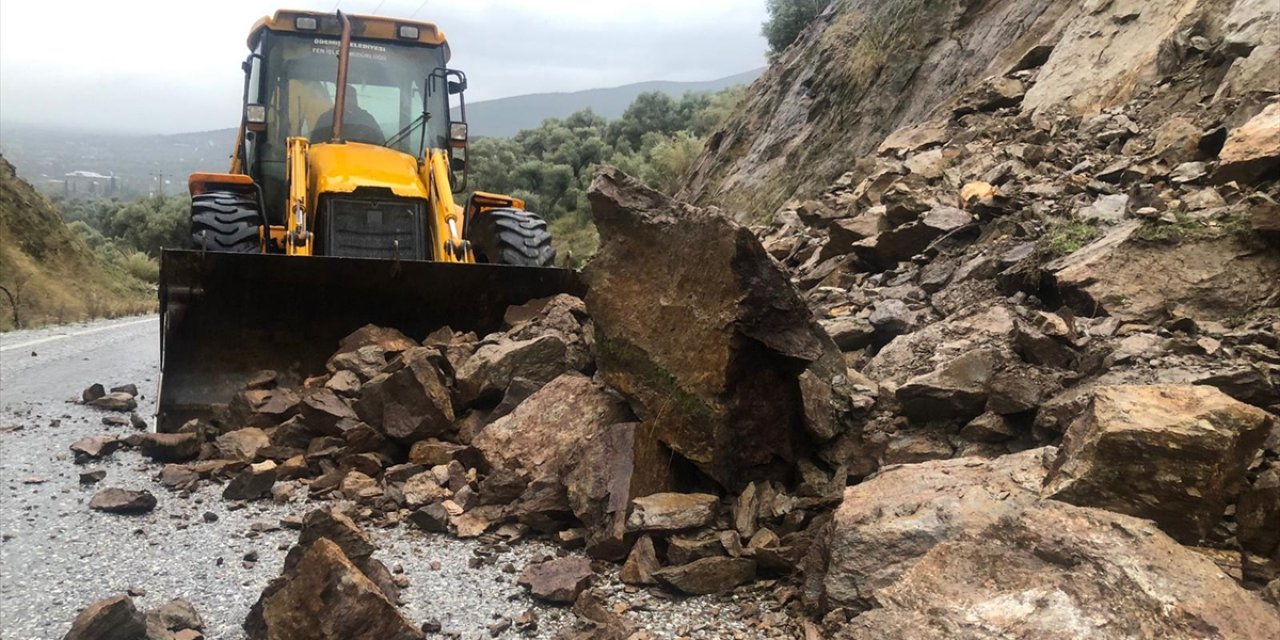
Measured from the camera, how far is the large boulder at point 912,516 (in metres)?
3.03

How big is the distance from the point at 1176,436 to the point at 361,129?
702 cm

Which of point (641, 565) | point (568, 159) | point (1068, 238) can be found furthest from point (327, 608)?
point (568, 159)

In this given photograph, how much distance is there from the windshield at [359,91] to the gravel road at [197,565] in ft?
12.1

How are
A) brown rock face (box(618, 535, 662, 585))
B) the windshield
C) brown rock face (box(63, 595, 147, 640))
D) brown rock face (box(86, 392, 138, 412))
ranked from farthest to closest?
1. the windshield
2. brown rock face (box(86, 392, 138, 412))
3. brown rock face (box(618, 535, 662, 585))
4. brown rock face (box(63, 595, 147, 640))

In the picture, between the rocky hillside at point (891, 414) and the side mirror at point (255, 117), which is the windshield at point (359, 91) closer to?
the side mirror at point (255, 117)

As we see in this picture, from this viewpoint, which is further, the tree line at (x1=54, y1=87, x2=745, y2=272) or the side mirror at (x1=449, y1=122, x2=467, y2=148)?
the tree line at (x1=54, y1=87, x2=745, y2=272)

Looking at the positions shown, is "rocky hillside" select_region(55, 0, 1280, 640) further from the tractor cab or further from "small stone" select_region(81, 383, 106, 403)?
the tractor cab

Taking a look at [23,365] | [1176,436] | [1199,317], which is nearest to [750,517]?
[1176,436]

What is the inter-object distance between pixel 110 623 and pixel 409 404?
7.34 feet

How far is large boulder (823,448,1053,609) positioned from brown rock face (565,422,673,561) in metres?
0.99

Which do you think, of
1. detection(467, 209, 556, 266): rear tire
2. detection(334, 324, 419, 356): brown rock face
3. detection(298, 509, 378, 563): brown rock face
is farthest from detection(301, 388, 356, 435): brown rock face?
detection(467, 209, 556, 266): rear tire

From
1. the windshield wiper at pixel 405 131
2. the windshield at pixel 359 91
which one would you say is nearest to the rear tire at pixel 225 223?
the windshield at pixel 359 91

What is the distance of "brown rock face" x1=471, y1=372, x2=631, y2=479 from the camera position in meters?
4.57

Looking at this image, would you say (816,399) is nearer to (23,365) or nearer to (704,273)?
(704,273)
